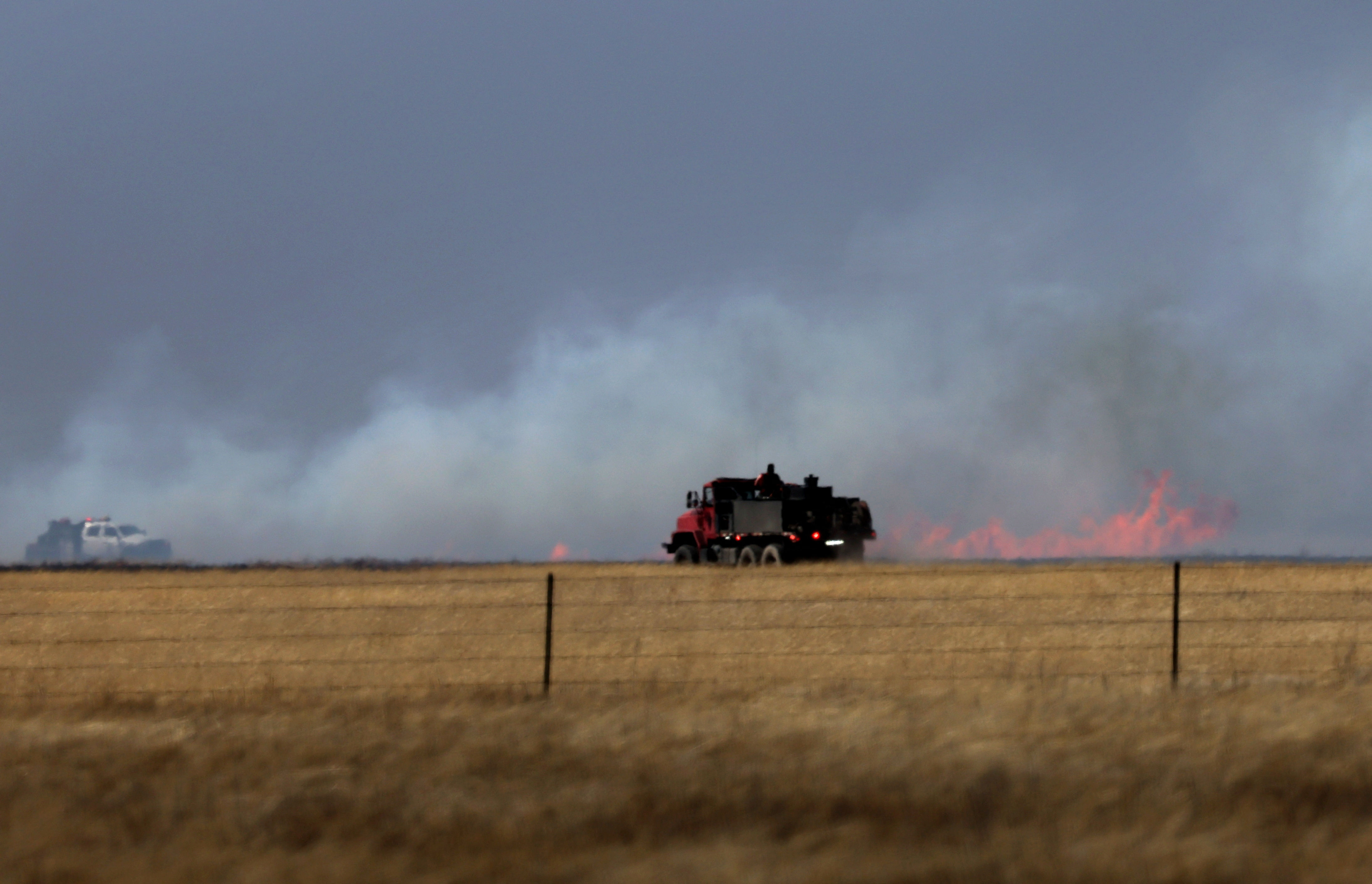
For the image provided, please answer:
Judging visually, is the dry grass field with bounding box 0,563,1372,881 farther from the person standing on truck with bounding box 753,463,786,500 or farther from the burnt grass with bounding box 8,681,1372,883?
the person standing on truck with bounding box 753,463,786,500

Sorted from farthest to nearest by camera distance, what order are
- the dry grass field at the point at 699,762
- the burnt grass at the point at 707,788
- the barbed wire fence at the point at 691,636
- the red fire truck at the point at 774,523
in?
the red fire truck at the point at 774,523
the barbed wire fence at the point at 691,636
the dry grass field at the point at 699,762
the burnt grass at the point at 707,788

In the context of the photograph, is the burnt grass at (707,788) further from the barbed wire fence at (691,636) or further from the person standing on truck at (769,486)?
the person standing on truck at (769,486)

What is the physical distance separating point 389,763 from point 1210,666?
10.6m

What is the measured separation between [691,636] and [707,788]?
1297cm

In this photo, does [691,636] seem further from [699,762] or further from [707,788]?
[707,788]

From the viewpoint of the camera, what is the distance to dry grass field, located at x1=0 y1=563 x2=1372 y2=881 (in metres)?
6.85

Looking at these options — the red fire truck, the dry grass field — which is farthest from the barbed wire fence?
the red fire truck

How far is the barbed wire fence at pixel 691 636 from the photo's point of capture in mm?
16031

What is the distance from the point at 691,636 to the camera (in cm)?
2158

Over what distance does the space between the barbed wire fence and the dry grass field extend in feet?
0.49

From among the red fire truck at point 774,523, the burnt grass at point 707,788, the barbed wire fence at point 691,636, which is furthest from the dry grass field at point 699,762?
the red fire truck at point 774,523

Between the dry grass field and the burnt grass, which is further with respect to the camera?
the dry grass field

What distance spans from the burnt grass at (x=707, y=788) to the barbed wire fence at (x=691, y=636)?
6.61ft

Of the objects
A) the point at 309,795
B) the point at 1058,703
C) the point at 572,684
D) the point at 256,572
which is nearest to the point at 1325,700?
the point at 1058,703
